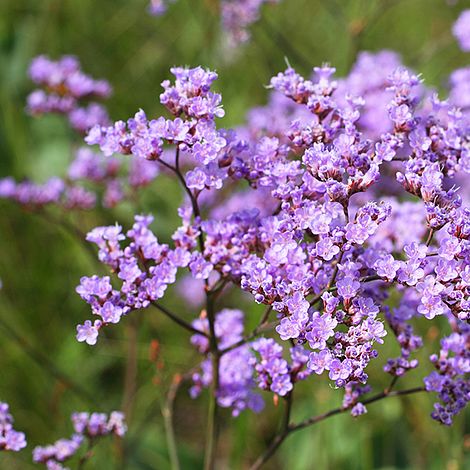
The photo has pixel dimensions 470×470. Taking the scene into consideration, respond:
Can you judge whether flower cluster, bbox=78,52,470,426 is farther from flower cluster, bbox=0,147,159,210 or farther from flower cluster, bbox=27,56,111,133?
flower cluster, bbox=27,56,111,133

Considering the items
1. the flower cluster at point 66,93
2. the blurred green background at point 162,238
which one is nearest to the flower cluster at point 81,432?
the blurred green background at point 162,238

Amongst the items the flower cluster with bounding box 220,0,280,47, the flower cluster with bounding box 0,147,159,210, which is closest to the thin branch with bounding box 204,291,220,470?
the flower cluster with bounding box 0,147,159,210

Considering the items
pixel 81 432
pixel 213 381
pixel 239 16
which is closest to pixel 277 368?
pixel 213 381

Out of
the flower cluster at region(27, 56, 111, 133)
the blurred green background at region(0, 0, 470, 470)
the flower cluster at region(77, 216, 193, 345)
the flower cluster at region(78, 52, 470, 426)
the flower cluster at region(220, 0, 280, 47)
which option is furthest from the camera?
the flower cluster at region(220, 0, 280, 47)

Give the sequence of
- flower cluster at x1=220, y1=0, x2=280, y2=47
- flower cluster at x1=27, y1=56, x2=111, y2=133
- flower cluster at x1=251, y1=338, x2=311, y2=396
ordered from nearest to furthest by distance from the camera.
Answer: flower cluster at x1=251, y1=338, x2=311, y2=396 < flower cluster at x1=27, y1=56, x2=111, y2=133 < flower cluster at x1=220, y1=0, x2=280, y2=47

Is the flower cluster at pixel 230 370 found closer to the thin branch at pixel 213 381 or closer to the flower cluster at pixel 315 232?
the thin branch at pixel 213 381
